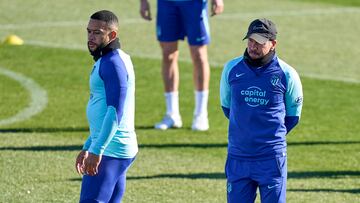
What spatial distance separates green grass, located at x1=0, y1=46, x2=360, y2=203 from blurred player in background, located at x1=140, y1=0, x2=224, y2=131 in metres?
0.24

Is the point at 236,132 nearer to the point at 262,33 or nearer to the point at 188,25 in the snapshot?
the point at 262,33

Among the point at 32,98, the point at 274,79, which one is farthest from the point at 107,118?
the point at 32,98

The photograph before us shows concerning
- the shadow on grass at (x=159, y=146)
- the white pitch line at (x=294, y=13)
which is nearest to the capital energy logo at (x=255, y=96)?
the shadow on grass at (x=159, y=146)

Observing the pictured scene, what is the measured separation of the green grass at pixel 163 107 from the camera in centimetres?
1166

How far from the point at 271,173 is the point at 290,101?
637 millimetres

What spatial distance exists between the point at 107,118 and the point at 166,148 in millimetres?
5034

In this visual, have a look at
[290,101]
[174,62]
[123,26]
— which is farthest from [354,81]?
[290,101]

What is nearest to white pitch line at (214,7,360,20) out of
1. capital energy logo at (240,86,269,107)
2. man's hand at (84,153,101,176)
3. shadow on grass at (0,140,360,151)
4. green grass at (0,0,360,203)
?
green grass at (0,0,360,203)

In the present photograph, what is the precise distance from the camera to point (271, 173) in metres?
8.58

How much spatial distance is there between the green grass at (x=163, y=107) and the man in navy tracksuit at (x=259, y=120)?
247 centimetres

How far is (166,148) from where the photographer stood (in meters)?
13.3

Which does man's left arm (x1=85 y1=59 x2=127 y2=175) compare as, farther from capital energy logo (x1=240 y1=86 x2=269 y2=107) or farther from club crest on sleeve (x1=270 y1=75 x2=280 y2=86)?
club crest on sleeve (x1=270 y1=75 x2=280 y2=86)

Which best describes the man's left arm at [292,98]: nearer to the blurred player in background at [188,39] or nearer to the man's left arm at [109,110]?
the man's left arm at [109,110]

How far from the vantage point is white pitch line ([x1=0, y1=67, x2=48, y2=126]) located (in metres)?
14.7
